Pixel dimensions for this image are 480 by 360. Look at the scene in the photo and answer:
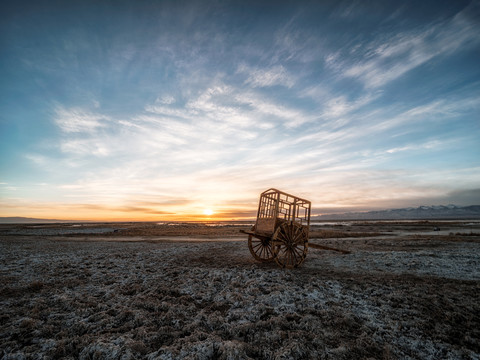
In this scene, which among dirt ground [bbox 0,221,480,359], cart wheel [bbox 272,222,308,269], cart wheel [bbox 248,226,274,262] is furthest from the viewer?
cart wheel [bbox 248,226,274,262]

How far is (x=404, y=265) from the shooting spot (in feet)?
38.0

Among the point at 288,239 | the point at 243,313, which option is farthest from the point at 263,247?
the point at 243,313

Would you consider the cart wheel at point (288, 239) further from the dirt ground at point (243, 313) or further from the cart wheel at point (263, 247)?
the dirt ground at point (243, 313)

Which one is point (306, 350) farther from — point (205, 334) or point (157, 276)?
point (157, 276)

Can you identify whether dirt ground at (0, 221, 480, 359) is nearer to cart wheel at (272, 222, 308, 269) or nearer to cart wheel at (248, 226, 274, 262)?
cart wheel at (272, 222, 308, 269)

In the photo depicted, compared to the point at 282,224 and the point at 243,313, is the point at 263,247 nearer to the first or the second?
the point at 282,224

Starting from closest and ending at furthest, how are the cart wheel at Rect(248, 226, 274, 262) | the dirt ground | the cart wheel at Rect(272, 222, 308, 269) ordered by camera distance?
the dirt ground → the cart wheel at Rect(272, 222, 308, 269) → the cart wheel at Rect(248, 226, 274, 262)

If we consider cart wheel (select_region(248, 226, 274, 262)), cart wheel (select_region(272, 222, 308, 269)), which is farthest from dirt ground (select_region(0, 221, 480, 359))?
cart wheel (select_region(248, 226, 274, 262))

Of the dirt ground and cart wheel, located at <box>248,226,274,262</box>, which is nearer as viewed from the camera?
the dirt ground

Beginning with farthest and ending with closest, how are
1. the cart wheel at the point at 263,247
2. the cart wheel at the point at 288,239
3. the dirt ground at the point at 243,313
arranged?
the cart wheel at the point at 263,247, the cart wheel at the point at 288,239, the dirt ground at the point at 243,313

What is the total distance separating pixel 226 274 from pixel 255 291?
2680mm

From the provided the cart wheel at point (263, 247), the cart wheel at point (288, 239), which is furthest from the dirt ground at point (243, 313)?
the cart wheel at point (263, 247)

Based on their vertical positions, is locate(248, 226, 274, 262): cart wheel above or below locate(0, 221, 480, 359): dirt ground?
above

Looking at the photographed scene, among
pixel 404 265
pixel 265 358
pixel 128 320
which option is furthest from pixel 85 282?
pixel 404 265
